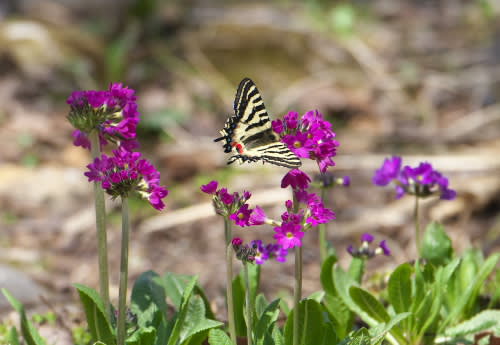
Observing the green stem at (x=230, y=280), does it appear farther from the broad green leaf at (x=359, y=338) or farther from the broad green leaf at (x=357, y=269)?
the broad green leaf at (x=357, y=269)

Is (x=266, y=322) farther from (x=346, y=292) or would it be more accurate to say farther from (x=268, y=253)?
(x=346, y=292)

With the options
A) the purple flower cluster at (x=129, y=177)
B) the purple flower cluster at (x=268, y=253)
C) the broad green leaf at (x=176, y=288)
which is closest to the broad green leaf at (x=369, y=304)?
the purple flower cluster at (x=268, y=253)

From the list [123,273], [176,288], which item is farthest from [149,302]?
[123,273]

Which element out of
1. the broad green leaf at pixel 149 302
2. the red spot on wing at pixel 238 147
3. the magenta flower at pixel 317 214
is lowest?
the broad green leaf at pixel 149 302

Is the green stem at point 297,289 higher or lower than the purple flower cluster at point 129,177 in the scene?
lower

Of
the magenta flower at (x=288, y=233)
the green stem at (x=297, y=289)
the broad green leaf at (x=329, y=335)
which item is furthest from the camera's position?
the broad green leaf at (x=329, y=335)

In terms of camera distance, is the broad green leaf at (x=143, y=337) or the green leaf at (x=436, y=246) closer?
the broad green leaf at (x=143, y=337)

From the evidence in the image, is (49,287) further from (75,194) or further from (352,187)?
(352,187)
